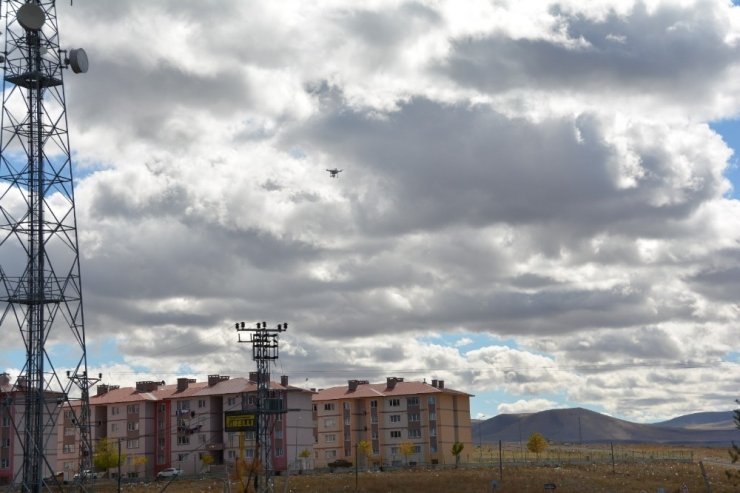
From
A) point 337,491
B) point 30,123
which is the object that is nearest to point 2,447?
point 337,491

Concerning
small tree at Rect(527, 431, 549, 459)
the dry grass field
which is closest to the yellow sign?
the dry grass field

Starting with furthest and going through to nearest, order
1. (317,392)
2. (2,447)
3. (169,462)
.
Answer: (317,392) < (169,462) < (2,447)

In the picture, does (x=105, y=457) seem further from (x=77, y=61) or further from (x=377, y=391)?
(x=77, y=61)

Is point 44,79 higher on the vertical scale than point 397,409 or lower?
higher

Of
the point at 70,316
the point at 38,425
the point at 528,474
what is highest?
the point at 70,316

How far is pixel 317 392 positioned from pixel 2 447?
51.2 meters

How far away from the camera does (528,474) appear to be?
87125 mm

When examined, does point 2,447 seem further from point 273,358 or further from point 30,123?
point 30,123

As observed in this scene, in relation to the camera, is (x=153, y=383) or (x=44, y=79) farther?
(x=153, y=383)

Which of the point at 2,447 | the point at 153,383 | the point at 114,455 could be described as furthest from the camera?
the point at 153,383

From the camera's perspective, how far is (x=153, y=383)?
127750 mm

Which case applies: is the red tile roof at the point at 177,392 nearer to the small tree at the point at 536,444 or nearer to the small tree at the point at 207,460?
the small tree at the point at 207,460

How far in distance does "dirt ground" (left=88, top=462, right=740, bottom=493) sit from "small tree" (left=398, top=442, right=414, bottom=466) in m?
25.0

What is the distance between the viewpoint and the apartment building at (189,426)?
114312 millimetres
